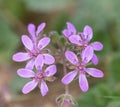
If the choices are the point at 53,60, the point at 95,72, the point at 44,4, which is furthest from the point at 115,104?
Answer: the point at 44,4

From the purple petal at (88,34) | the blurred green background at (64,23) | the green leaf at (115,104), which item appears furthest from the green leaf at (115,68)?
the purple petal at (88,34)

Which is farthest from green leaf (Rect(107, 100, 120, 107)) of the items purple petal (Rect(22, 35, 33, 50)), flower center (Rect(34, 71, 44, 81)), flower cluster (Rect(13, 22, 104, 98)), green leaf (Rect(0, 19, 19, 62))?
green leaf (Rect(0, 19, 19, 62))

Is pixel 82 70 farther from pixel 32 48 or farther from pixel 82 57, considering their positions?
pixel 32 48

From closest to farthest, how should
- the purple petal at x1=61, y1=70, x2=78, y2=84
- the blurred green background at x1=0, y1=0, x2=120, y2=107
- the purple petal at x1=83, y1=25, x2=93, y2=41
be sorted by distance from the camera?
the purple petal at x1=61, y1=70, x2=78, y2=84
the purple petal at x1=83, y1=25, x2=93, y2=41
the blurred green background at x1=0, y1=0, x2=120, y2=107

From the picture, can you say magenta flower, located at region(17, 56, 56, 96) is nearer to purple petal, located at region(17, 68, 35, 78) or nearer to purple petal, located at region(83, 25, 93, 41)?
purple petal, located at region(17, 68, 35, 78)

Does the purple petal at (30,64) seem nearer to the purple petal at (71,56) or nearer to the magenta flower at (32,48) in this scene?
the magenta flower at (32,48)
